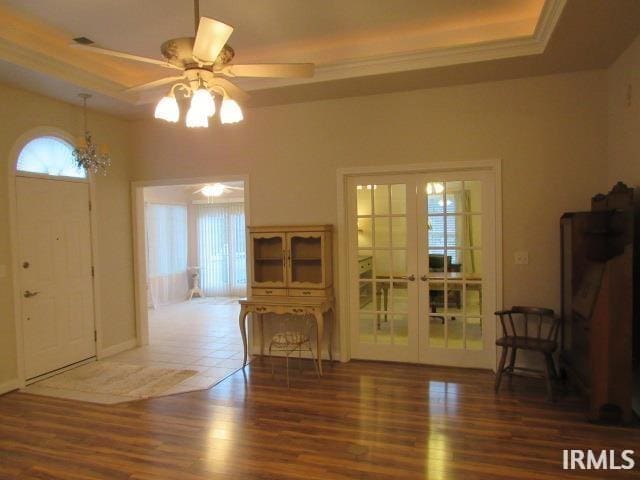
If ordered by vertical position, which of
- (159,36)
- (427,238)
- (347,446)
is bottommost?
(347,446)

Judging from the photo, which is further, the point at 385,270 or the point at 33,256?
the point at 385,270

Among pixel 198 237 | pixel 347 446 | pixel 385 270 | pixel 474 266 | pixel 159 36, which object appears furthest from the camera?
pixel 198 237

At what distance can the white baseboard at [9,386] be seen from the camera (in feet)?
13.0

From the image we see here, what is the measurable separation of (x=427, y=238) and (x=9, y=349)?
4138 mm

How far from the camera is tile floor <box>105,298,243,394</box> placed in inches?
178

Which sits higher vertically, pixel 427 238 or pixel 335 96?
pixel 335 96

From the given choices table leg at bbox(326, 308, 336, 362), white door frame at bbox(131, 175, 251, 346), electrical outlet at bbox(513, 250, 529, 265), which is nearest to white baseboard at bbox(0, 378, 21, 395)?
white door frame at bbox(131, 175, 251, 346)

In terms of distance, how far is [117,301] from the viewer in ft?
17.4

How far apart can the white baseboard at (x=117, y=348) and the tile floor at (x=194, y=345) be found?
8 centimetres

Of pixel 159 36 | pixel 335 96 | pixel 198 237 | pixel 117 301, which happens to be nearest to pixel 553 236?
pixel 335 96

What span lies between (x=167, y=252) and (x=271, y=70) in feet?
23.3

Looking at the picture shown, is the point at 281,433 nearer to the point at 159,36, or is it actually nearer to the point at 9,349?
the point at 9,349

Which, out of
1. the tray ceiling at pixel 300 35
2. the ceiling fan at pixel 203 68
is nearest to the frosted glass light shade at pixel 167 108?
the ceiling fan at pixel 203 68

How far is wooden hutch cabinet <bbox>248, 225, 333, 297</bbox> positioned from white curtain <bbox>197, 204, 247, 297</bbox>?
15.7ft
